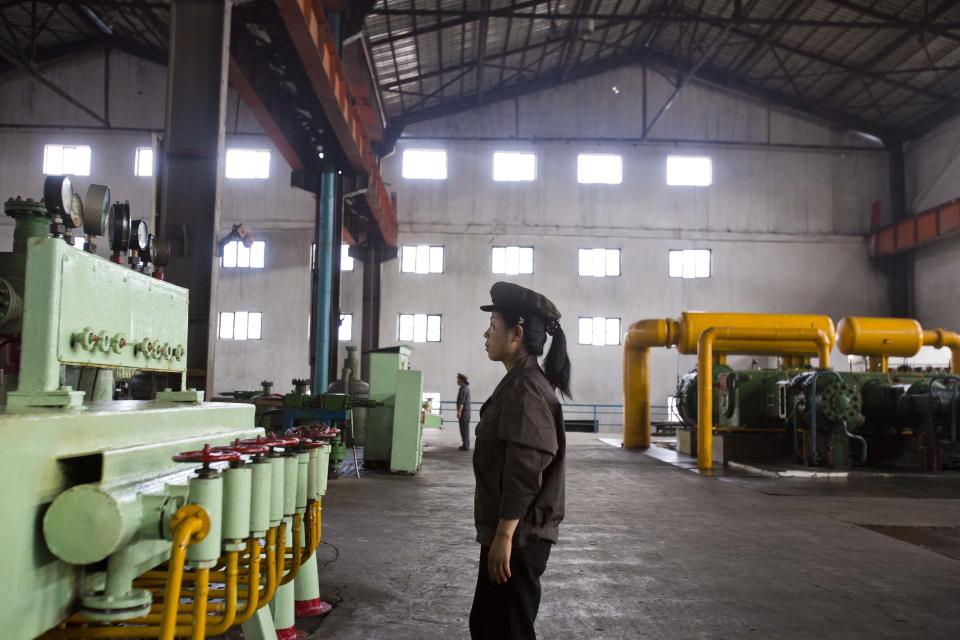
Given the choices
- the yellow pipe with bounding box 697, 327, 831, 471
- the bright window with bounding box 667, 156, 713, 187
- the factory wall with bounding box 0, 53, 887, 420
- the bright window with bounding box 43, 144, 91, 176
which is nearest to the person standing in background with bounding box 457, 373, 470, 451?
the yellow pipe with bounding box 697, 327, 831, 471

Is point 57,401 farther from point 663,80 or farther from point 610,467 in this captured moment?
point 663,80

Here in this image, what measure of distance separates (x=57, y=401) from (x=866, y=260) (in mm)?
23774

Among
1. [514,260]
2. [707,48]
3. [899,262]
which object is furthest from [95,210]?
[899,262]

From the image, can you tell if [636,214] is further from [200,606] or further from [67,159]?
[200,606]

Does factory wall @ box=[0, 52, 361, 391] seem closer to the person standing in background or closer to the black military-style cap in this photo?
the person standing in background

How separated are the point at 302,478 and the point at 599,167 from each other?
20.6m

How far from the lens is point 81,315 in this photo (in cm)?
252

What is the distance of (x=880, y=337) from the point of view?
1386 centimetres

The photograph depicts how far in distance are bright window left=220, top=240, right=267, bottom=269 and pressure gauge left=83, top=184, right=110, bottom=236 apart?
61.3ft

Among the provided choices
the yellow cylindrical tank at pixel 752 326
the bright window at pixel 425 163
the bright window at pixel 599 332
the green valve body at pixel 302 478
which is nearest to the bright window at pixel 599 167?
the bright window at pixel 425 163

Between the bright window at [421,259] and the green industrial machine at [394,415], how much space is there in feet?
33.8

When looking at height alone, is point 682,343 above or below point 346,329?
below

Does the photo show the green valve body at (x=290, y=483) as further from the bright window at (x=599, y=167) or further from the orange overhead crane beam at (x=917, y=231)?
the bright window at (x=599, y=167)

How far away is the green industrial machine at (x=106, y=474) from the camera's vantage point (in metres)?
1.76
